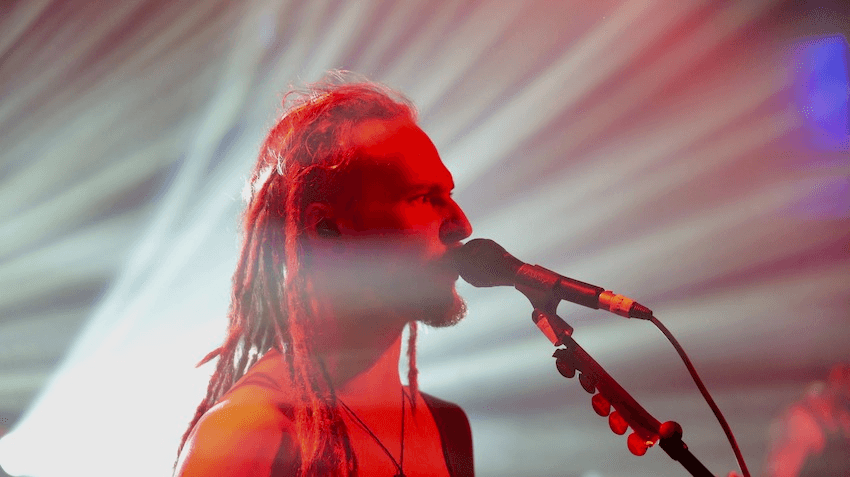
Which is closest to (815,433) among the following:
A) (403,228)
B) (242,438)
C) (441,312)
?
(441,312)

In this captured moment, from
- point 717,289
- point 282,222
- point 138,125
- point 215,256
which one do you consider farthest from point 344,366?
point 717,289

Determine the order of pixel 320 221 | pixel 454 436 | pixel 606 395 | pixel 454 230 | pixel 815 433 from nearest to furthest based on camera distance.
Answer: pixel 606 395, pixel 454 230, pixel 320 221, pixel 454 436, pixel 815 433

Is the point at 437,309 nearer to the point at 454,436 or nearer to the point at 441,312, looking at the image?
the point at 441,312

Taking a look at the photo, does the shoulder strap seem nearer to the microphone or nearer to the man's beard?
the man's beard

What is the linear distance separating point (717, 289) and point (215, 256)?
2.24 metres

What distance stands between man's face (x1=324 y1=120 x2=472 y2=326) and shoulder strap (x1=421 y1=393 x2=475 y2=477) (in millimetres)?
328

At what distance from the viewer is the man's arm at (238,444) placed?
3.70 feet

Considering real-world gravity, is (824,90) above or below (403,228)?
above

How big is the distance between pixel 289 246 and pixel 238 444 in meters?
0.46

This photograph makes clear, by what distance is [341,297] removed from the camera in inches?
56.4

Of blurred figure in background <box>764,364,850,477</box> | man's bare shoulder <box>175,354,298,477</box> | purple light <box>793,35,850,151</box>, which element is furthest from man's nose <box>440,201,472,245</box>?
purple light <box>793,35,850,151</box>

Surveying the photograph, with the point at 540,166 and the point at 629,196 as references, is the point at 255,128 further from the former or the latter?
the point at 629,196

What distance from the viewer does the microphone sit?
1.05 meters

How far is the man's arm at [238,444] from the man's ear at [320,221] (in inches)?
15.3
